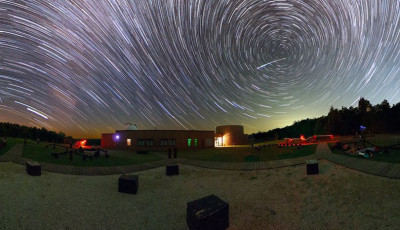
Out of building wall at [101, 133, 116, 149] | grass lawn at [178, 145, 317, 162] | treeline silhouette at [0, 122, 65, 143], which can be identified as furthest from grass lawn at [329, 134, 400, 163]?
treeline silhouette at [0, 122, 65, 143]

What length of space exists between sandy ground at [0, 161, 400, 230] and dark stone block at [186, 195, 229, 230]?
26.0 inches

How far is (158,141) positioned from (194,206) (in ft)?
100

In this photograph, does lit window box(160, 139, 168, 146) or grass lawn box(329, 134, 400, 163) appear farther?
lit window box(160, 139, 168, 146)

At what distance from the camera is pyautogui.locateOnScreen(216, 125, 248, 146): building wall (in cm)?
5006

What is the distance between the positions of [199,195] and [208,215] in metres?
4.23

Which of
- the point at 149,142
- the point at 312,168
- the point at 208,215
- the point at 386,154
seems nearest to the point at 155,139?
the point at 149,142

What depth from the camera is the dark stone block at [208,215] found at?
Answer: 19.2 feet

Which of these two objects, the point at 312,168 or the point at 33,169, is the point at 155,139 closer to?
the point at 33,169

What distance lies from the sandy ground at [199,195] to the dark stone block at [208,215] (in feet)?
2.17

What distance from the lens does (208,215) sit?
19.4 feet

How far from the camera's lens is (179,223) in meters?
7.01

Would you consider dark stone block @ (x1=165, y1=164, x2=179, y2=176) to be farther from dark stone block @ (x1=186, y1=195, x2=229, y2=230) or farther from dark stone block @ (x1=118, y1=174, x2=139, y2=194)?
dark stone block @ (x1=186, y1=195, x2=229, y2=230)

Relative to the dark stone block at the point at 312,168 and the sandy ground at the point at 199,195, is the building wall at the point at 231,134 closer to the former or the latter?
the sandy ground at the point at 199,195

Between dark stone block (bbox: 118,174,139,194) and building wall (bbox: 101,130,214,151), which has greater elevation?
building wall (bbox: 101,130,214,151)
